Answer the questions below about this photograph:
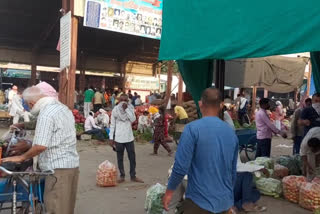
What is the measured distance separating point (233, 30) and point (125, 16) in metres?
7.84

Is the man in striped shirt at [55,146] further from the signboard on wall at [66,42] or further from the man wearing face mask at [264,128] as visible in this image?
the signboard on wall at [66,42]

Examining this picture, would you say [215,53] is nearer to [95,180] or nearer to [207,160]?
[207,160]

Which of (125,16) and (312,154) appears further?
(125,16)

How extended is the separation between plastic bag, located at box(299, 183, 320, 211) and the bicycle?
3516mm

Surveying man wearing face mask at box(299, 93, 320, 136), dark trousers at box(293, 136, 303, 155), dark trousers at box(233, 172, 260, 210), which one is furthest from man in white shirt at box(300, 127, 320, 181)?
dark trousers at box(293, 136, 303, 155)

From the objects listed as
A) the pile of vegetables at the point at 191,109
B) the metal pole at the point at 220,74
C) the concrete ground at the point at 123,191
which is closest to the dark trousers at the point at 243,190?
the concrete ground at the point at 123,191

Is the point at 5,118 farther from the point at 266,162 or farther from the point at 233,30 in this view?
the point at 233,30

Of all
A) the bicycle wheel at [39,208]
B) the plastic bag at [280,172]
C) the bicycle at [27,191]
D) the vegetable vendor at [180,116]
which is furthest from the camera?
the vegetable vendor at [180,116]

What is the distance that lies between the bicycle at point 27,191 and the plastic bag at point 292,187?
3.60m

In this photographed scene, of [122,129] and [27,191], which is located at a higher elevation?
[122,129]

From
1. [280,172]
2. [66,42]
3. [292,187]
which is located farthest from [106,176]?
[66,42]

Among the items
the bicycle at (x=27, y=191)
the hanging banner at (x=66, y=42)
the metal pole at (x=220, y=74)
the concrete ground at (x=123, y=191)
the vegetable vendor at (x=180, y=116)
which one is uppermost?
the hanging banner at (x=66, y=42)

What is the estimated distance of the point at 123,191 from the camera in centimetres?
604

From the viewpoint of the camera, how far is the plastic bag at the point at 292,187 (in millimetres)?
4859
